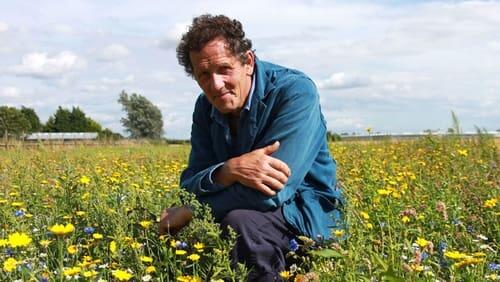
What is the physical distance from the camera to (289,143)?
123 inches

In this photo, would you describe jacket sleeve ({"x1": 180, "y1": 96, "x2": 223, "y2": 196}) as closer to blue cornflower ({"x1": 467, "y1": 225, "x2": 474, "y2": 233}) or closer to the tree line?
blue cornflower ({"x1": 467, "y1": 225, "x2": 474, "y2": 233})

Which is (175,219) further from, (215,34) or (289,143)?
(215,34)

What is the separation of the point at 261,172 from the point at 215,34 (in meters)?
0.77

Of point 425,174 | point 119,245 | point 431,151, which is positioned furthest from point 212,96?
point 431,151

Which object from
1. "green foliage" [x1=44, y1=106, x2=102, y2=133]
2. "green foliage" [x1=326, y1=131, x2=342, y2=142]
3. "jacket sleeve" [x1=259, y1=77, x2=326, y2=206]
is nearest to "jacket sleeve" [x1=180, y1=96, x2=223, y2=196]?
"jacket sleeve" [x1=259, y1=77, x2=326, y2=206]

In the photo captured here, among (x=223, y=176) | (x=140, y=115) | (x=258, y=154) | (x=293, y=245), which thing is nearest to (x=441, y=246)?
(x=293, y=245)

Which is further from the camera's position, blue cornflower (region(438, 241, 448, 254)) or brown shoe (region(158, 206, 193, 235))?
brown shoe (region(158, 206, 193, 235))

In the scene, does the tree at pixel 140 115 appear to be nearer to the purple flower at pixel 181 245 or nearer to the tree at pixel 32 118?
the tree at pixel 32 118

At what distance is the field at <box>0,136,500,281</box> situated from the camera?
2.42m

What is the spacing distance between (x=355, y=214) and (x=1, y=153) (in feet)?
29.3

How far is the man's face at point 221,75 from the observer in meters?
3.26

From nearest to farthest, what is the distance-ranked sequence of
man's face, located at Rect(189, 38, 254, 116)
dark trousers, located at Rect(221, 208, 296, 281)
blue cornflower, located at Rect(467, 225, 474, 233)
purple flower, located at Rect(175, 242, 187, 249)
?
1. dark trousers, located at Rect(221, 208, 296, 281)
2. purple flower, located at Rect(175, 242, 187, 249)
3. man's face, located at Rect(189, 38, 254, 116)
4. blue cornflower, located at Rect(467, 225, 474, 233)

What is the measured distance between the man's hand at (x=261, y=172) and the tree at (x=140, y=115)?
7714 cm

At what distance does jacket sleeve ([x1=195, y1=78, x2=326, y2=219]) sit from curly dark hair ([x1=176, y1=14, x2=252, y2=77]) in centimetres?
33
